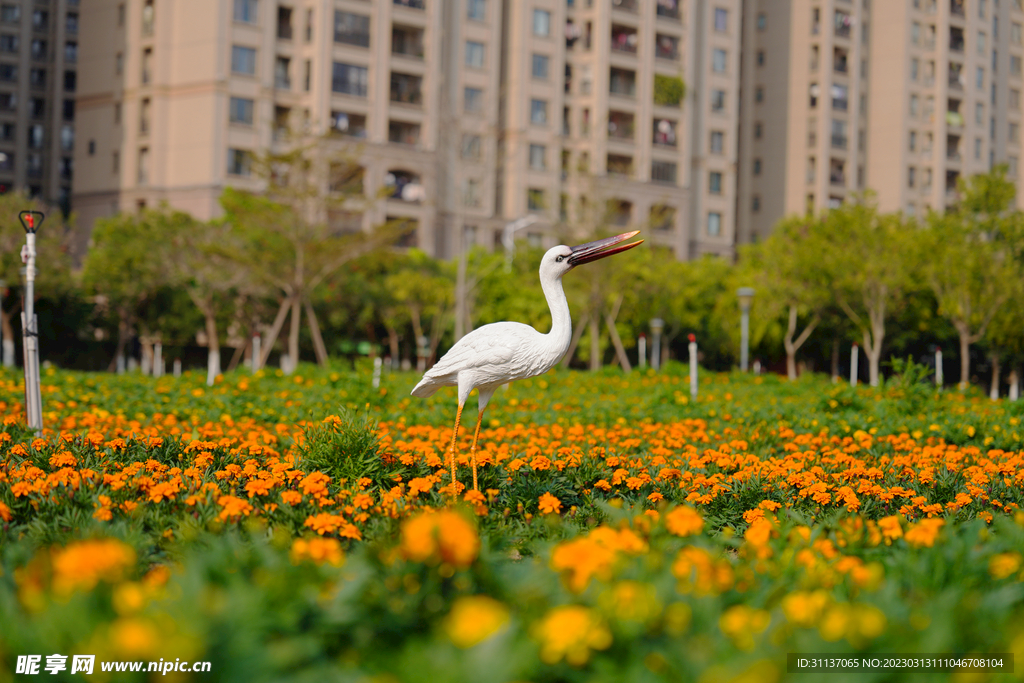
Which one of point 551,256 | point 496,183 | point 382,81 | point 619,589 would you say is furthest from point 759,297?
point 619,589

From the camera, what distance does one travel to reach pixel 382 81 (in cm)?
4675

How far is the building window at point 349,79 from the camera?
46031mm

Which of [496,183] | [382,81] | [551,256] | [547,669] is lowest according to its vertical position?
[547,669]

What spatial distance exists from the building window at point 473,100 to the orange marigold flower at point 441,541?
48.6m

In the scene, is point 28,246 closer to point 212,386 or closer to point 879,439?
point 212,386

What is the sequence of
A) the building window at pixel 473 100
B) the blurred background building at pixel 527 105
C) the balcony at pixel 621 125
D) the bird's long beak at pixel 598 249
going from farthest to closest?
the balcony at pixel 621 125
the building window at pixel 473 100
the blurred background building at pixel 527 105
the bird's long beak at pixel 598 249

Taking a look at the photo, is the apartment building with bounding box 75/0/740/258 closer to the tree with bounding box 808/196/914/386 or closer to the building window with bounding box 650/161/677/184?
the building window with bounding box 650/161/677/184

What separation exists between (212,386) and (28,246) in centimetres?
629

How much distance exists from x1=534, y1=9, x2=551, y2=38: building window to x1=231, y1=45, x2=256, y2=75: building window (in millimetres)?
16230

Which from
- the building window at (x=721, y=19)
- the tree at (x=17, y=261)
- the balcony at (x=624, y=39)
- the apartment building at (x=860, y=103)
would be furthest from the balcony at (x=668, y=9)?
the tree at (x=17, y=261)

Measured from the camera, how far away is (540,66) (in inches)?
2052

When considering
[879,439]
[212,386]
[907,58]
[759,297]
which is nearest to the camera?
[879,439]

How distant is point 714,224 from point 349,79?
24.3 m

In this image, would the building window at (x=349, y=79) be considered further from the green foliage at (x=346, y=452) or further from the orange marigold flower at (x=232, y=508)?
the orange marigold flower at (x=232, y=508)
